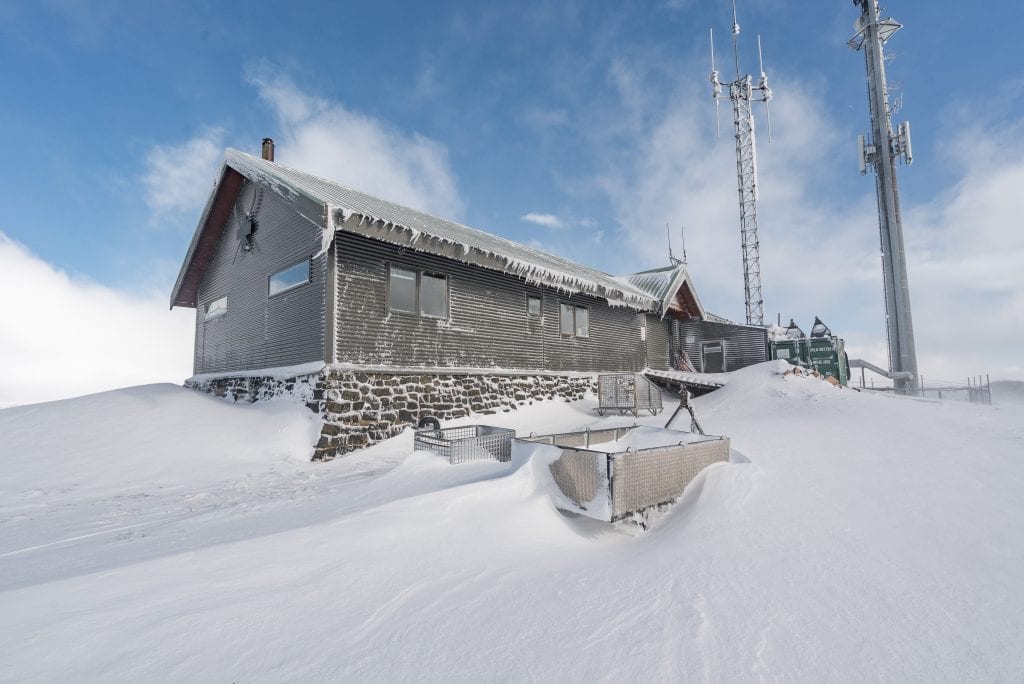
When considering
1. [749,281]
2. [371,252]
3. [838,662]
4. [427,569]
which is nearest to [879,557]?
[838,662]

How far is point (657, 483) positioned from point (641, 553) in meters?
1.35

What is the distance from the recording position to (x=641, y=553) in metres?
4.40

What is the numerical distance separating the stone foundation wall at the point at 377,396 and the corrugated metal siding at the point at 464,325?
449 millimetres

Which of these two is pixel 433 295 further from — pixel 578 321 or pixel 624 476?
pixel 624 476

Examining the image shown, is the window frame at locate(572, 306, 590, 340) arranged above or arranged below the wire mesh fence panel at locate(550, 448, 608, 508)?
above

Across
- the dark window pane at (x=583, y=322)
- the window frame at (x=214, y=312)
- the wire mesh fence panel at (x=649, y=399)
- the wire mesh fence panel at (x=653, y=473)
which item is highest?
the window frame at (x=214, y=312)

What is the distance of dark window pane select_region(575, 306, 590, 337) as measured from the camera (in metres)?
16.7

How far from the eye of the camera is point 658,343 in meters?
20.2

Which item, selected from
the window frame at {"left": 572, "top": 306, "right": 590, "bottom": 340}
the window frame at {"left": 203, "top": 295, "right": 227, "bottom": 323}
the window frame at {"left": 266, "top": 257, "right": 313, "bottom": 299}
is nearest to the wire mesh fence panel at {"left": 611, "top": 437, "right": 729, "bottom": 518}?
the window frame at {"left": 266, "top": 257, "right": 313, "bottom": 299}

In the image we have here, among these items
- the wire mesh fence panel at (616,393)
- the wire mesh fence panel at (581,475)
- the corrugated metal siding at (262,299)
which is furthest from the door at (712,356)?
the wire mesh fence panel at (581,475)

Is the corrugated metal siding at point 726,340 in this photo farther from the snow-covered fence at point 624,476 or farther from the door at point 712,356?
the snow-covered fence at point 624,476

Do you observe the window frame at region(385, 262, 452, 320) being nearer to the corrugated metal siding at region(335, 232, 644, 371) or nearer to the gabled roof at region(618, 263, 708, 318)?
the corrugated metal siding at region(335, 232, 644, 371)

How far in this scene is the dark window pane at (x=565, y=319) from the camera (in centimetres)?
1594

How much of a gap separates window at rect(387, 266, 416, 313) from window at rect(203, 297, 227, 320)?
677cm
